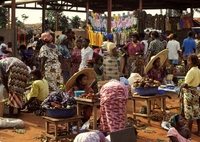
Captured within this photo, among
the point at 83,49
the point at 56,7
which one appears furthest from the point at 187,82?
the point at 56,7

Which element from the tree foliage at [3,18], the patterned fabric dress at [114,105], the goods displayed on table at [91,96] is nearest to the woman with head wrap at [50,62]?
the goods displayed on table at [91,96]

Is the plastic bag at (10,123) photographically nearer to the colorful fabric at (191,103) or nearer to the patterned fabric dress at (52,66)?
the patterned fabric dress at (52,66)

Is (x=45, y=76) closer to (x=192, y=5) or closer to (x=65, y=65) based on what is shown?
(x=65, y=65)

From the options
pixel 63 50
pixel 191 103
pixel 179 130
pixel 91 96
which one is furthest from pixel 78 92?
pixel 63 50

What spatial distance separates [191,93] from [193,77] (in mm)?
315

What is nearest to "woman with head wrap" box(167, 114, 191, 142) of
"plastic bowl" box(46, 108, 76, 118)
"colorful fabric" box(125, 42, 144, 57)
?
"plastic bowl" box(46, 108, 76, 118)

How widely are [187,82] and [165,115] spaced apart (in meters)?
1.28

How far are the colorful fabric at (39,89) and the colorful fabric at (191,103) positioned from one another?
2845 mm

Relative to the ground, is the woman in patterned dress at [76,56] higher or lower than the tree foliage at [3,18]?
lower

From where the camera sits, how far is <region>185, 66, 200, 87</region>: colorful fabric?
22.3ft

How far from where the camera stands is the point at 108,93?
19.4 feet

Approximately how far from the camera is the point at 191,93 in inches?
275

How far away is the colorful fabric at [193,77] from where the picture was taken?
268 inches

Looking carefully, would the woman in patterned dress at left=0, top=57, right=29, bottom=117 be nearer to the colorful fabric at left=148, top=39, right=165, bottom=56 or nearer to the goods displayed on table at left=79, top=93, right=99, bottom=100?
the goods displayed on table at left=79, top=93, right=99, bottom=100
